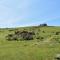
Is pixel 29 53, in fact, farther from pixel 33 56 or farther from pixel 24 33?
pixel 24 33

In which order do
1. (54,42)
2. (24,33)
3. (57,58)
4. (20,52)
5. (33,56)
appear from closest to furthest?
(57,58) → (33,56) → (20,52) → (54,42) → (24,33)

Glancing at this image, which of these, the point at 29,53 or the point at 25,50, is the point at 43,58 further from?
the point at 25,50

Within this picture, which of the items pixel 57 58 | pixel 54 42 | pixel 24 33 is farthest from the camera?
pixel 24 33

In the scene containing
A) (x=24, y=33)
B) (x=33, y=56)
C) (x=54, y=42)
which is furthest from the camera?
(x=24, y=33)

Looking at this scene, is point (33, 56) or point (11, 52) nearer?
point (33, 56)

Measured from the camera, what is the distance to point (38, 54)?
35.0 m

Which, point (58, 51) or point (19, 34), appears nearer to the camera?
point (58, 51)

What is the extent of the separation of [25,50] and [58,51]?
16.3 feet

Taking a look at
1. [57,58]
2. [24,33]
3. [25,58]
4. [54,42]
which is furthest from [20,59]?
[24,33]

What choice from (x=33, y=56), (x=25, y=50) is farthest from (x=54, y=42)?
(x=33, y=56)

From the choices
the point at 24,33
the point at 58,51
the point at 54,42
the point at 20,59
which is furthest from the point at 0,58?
the point at 24,33

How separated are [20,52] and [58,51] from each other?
545 centimetres

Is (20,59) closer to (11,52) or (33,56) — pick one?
(33,56)

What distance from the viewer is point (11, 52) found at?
120 feet
